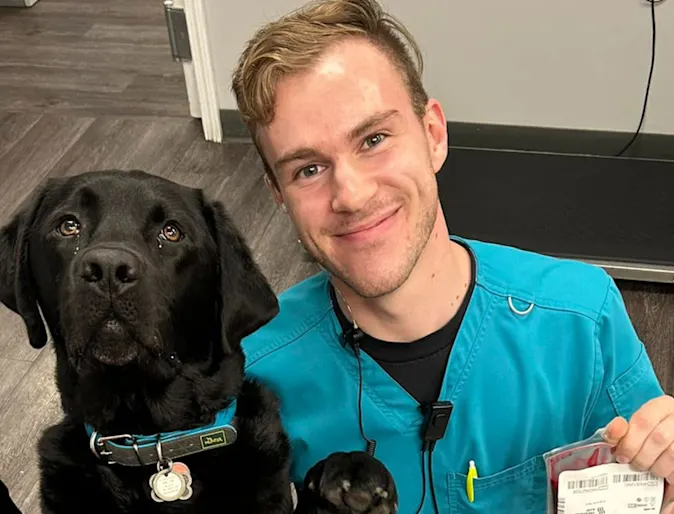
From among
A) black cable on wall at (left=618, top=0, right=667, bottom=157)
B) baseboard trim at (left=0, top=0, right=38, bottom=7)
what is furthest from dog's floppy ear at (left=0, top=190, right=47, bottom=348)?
baseboard trim at (left=0, top=0, right=38, bottom=7)

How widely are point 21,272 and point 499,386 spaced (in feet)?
2.63

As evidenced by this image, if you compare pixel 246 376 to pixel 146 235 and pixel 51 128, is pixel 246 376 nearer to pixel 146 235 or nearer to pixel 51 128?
pixel 146 235

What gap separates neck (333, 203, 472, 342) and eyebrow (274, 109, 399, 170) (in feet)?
0.74

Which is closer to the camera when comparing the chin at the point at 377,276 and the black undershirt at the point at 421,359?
the chin at the point at 377,276

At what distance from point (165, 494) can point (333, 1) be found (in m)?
0.83

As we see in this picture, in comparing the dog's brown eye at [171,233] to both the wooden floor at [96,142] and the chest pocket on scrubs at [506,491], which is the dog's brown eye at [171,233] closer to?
the chest pocket on scrubs at [506,491]

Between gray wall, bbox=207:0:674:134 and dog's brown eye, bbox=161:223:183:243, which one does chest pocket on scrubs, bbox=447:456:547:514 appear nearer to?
dog's brown eye, bbox=161:223:183:243

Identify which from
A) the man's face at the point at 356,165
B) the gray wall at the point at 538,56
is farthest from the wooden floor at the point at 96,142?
the man's face at the point at 356,165

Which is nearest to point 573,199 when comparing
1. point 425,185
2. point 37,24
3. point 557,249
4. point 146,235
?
point 557,249

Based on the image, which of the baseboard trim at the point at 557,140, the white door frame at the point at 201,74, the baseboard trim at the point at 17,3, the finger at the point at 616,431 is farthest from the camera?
the baseboard trim at the point at 17,3

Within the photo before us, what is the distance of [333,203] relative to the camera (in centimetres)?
124

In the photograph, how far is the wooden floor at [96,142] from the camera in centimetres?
231

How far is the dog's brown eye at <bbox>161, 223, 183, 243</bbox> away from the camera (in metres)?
1.25

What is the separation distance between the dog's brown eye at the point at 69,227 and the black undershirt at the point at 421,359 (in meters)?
0.52
